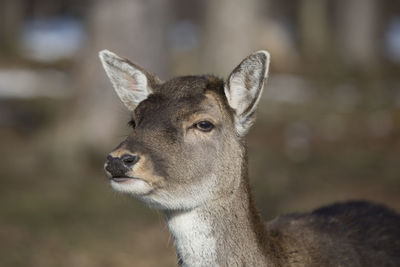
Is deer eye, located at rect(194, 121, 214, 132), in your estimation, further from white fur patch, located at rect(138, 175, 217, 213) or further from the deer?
white fur patch, located at rect(138, 175, 217, 213)

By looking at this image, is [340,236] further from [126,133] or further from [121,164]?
[126,133]

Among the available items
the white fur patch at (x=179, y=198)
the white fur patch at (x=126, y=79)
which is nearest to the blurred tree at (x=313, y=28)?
the white fur patch at (x=126, y=79)

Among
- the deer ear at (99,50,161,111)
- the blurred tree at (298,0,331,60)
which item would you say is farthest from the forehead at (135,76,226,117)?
the blurred tree at (298,0,331,60)

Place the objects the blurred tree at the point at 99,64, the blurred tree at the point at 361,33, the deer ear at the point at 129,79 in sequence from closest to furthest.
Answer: the deer ear at the point at 129,79 → the blurred tree at the point at 99,64 → the blurred tree at the point at 361,33

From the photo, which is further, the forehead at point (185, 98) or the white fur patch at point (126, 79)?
the white fur patch at point (126, 79)

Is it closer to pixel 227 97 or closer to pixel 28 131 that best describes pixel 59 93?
pixel 28 131

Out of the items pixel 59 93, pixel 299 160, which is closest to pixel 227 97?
pixel 299 160

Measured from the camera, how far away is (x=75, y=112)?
11945 millimetres

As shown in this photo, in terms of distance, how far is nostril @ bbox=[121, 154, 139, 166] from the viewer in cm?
431

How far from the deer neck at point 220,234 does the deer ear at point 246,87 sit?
16.2 inches

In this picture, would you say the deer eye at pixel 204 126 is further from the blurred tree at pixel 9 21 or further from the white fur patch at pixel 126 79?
the blurred tree at pixel 9 21

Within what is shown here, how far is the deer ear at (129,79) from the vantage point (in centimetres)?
516

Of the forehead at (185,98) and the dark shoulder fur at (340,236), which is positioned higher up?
the forehead at (185,98)

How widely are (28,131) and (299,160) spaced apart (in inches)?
206
